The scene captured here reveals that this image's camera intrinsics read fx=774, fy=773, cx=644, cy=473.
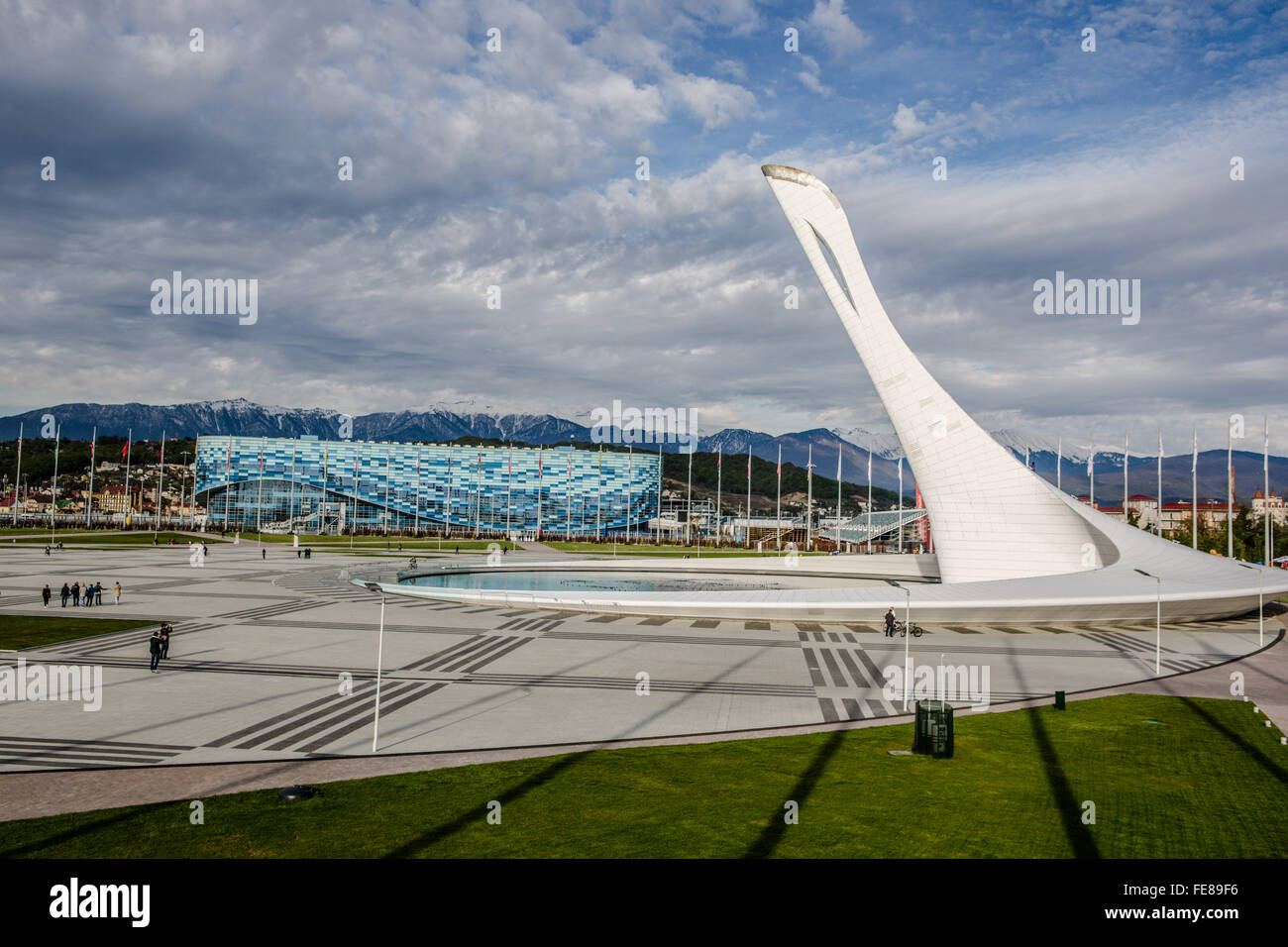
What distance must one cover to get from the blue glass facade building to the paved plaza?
72.4 m

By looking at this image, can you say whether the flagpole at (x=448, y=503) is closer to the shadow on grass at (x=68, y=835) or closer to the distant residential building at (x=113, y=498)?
the distant residential building at (x=113, y=498)

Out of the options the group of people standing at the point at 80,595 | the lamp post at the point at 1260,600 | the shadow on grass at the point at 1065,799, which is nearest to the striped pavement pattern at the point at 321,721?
the shadow on grass at the point at 1065,799

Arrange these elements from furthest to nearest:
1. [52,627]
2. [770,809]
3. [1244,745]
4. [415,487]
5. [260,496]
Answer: [415,487] < [260,496] < [52,627] < [1244,745] < [770,809]

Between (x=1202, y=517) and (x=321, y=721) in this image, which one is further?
(x=1202, y=517)

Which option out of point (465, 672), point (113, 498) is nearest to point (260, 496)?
point (113, 498)

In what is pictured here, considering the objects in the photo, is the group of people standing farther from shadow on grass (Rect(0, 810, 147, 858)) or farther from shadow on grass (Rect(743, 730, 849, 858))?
shadow on grass (Rect(743, 730, 849, 858))

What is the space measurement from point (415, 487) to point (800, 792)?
106458 mm

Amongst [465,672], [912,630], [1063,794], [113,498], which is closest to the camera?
[1063,794]

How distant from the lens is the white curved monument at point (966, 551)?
94.2 ft

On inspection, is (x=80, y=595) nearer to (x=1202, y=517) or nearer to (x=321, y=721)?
(x=321, y=721)

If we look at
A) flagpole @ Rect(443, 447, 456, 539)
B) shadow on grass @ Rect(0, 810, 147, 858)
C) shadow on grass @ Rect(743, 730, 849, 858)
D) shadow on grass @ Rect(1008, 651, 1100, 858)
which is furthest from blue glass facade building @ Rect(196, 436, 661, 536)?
shadow on grass @ Rect(0, 810, 147, 858)

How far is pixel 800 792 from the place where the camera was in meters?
10.9

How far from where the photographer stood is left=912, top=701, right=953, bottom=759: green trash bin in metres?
12.7
